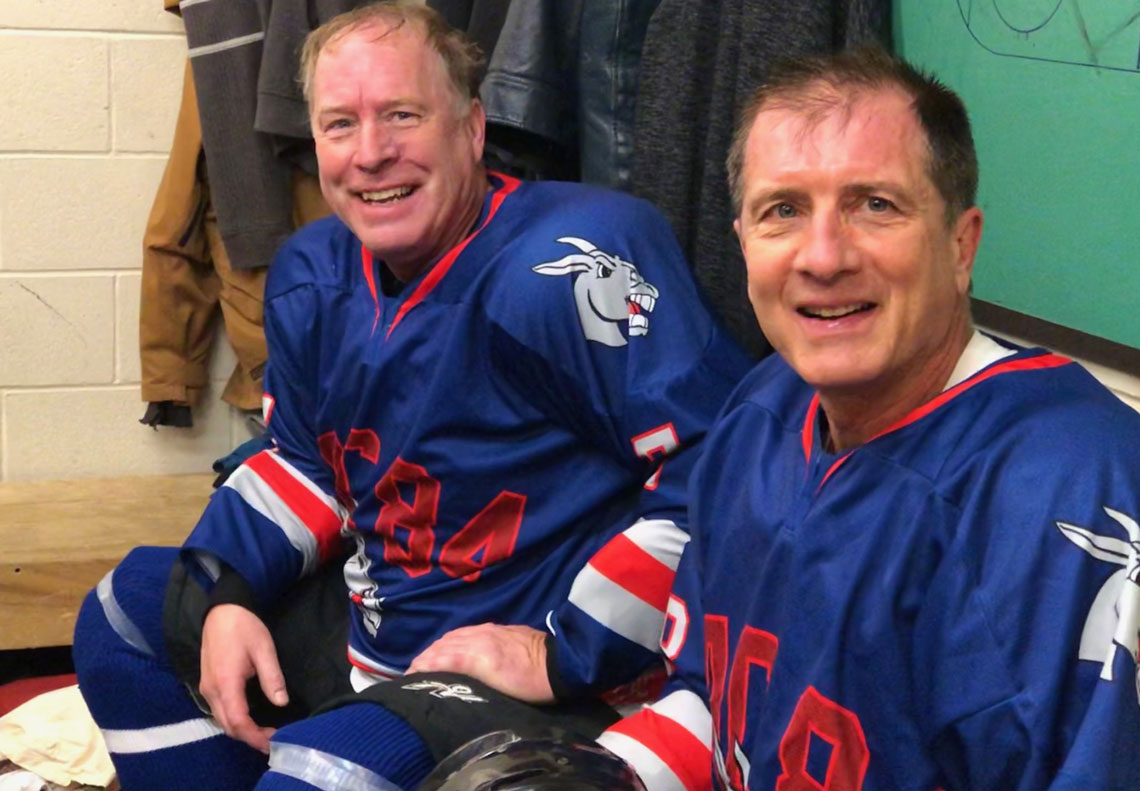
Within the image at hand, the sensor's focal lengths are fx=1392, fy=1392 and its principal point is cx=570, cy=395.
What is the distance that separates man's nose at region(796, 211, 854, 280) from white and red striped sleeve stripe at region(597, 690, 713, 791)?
17.8 inches

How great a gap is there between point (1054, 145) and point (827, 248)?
54 cm

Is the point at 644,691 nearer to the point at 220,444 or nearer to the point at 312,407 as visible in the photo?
the point at 312,407

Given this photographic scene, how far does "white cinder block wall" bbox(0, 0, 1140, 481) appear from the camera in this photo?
2.47 meters

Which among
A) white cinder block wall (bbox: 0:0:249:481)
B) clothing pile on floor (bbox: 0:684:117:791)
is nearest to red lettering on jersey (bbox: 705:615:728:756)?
clothing pile on floor (bbox: 0:684:117:791)

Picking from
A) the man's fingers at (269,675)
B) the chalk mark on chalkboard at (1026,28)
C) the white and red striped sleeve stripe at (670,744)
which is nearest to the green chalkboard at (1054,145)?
the chalk mark on chalkboard at (1026,28)

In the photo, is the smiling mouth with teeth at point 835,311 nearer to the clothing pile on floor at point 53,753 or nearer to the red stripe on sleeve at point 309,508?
the red stripe on sleeve at point 309,508

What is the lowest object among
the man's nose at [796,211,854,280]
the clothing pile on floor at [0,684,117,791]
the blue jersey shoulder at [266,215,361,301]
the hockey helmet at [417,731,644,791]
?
the clothing pile on floor at [0,684,117,791]

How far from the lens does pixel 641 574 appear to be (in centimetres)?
140

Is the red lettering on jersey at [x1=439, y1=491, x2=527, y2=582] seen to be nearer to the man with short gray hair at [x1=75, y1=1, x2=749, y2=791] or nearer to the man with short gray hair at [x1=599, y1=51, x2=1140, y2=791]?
the man with short gray hair at [x1=75, y1=1, x2=749, y2=791]

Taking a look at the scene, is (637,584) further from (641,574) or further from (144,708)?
(144,708)

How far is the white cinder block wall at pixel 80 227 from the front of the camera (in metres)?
2.47

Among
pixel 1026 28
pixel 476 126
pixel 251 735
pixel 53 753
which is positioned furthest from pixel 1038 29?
pixel 53 753

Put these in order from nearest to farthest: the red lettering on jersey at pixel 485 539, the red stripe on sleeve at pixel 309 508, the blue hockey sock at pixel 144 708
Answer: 1. the red lettering on jersey at pixel 485 539
2. the blue hockey sock at pixel 144 708
3. the red stripe on sleeve at pixel 309 508

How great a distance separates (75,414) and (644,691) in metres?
1.57
